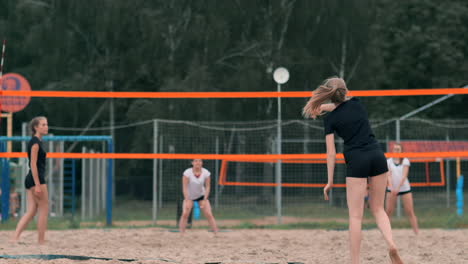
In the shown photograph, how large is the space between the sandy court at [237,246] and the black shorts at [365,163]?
1.53 m

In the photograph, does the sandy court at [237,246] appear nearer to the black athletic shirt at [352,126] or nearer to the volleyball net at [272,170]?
the black athletic shirt at [352,126]

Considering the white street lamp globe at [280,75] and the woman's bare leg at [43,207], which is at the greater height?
the white street lamp globe at [280,75]

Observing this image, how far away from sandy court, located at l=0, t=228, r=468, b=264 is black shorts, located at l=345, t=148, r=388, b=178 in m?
1.53

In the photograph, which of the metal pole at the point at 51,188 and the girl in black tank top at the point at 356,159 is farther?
the metal pole at the point at 51,188

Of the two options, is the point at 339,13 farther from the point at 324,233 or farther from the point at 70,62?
the point at 324,233

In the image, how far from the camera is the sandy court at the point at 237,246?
6172 mm

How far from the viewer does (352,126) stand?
185 inches

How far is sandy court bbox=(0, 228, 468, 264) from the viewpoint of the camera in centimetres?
617

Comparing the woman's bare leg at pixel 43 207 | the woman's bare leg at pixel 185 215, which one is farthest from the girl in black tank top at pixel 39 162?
the woman's bare leg at pixel 185 215

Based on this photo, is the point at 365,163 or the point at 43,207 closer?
the point at 365,163

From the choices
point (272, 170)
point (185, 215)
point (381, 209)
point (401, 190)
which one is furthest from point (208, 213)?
point (381, 209)

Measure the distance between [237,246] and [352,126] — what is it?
3.16 metres

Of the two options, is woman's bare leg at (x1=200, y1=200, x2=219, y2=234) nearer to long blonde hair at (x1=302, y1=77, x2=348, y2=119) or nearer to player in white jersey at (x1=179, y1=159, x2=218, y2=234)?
player in white jersey at (x1=179, y1=159, x2=218, y2=234)

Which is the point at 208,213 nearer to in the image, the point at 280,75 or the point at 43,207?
the point at 43,207
